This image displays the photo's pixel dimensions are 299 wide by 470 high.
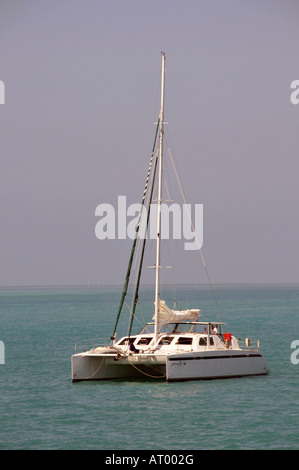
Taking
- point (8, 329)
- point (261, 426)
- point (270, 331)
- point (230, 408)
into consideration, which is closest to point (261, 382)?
point (230, 408)

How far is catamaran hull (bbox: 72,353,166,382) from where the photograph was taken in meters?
37.4

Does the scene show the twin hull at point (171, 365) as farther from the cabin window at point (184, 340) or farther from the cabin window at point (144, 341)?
the cabin window at point (184, 340)

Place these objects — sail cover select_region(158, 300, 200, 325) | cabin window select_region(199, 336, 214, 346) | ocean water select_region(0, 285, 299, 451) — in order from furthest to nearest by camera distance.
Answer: sail cover select_region(158, 300, 200, 325)
cabin window select_region(199, 336, 214, 346)
ocean water select_region(0, 285, 299, 451)

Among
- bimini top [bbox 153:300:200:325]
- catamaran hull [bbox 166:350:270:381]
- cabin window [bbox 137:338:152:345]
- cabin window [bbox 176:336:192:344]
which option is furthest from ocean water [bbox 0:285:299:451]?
bimini top [bbox 153:300:200:325]

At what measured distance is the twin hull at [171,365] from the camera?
37000 mm

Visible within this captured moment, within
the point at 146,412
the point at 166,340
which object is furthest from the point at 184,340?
the point at 146,412

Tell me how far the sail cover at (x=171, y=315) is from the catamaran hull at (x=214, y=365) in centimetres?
360

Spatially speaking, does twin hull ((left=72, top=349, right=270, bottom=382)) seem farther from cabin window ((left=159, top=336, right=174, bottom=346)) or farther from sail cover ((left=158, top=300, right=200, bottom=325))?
sail cover ((left=158, top=300, right=200, bottom=325))

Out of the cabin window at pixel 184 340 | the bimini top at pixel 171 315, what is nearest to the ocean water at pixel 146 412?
the cabin window at pixel 184 340

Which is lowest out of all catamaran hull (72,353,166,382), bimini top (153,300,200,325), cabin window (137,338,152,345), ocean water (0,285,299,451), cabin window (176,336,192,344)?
ocean water (0,285,299,451)

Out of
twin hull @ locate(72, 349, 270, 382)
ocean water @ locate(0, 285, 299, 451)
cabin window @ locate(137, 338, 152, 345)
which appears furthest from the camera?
cabin window @ locate(137, 338, 152, 345)

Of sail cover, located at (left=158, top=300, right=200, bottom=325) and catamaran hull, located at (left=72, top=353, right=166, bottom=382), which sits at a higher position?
sail cover, located at (left=158, top=300, right=200, bottom=325)

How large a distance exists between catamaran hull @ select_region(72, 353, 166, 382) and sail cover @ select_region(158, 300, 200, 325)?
2.39 m
